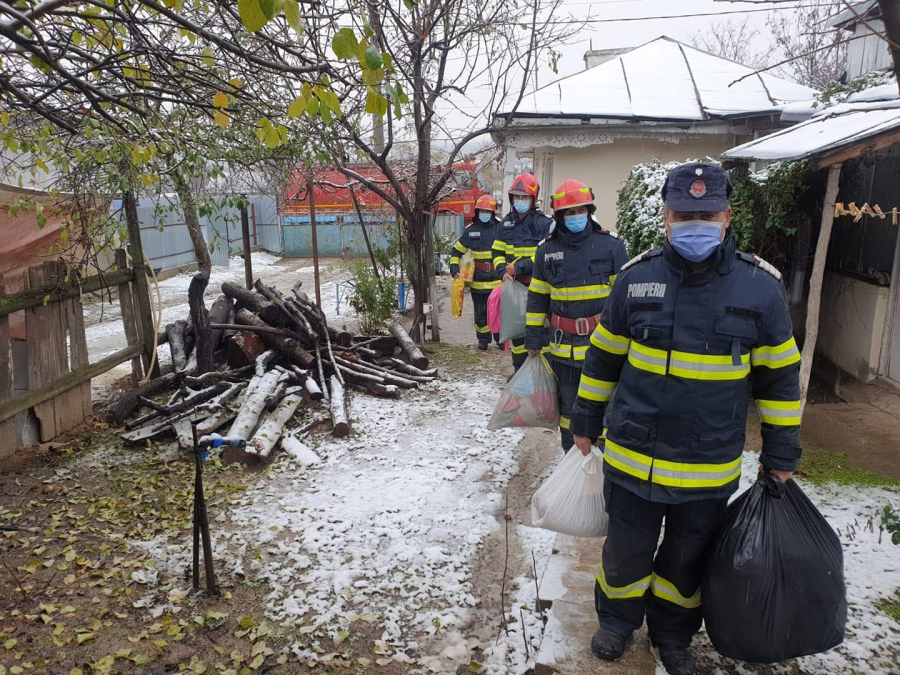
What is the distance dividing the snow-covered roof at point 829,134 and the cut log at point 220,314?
5.75m

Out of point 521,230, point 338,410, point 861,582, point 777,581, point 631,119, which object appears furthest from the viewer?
point 631,119

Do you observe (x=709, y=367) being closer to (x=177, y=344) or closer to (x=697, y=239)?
(x=697, y=239)

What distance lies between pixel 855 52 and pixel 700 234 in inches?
472

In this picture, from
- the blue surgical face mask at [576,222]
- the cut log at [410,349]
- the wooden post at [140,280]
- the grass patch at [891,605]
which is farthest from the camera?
the cut log at [410,349]

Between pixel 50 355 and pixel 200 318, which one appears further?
pixel 200 318

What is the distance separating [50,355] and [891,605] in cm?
634

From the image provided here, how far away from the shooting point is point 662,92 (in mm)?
10906

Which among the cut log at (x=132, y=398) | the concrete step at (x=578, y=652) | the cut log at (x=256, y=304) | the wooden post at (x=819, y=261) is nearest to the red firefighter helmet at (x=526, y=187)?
the wooden post at (x=819, y=261)

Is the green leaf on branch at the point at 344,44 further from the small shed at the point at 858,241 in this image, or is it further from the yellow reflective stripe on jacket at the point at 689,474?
the small shed at the point at 858,241

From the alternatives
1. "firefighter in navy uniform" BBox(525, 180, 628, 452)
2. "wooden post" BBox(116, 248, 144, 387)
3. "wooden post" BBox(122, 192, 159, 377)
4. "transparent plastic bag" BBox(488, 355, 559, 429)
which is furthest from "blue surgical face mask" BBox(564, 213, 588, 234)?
"wooden post" BBox(116, 248, 144, 387)

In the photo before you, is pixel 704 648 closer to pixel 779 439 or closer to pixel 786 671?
pixel 786 671

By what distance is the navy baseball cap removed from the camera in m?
2.43

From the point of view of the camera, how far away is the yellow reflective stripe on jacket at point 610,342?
264 centimetres

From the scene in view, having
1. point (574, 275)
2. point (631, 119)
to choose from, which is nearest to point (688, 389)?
point (574, 275)
